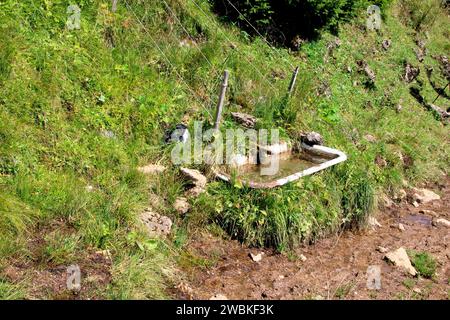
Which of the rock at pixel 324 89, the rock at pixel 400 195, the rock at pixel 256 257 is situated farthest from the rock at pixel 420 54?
the rock at pixel 256 257

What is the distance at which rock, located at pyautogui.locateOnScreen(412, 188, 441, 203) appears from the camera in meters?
7.95

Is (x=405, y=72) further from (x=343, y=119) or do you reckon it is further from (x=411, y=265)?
(x=411, y=265)

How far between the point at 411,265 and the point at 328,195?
4.39 ft

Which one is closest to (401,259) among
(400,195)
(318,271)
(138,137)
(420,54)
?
(318,271)

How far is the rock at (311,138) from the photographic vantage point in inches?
279

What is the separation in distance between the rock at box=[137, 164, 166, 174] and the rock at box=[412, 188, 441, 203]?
14.9 ft

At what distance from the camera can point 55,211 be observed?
15.4 ft

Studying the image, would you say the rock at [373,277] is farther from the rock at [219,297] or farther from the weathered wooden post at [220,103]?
the weathered wooden post at [220,103]

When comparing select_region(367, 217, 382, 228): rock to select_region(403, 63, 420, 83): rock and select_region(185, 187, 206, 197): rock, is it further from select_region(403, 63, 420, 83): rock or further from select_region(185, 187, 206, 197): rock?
select_region(403, 63, 420, 83): rock

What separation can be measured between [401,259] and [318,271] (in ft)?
3.98

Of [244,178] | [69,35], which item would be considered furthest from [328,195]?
[69,35]

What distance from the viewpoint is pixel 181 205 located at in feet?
18.2

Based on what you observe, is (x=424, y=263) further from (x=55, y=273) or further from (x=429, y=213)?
(x=55, y=273)

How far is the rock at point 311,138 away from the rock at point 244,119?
88cm
